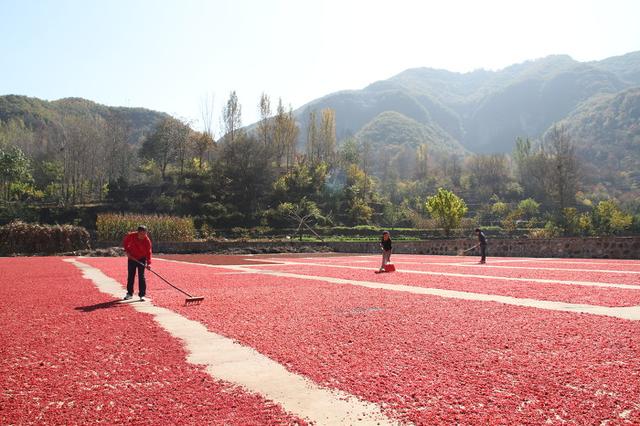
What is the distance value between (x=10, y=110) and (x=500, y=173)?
340 feet

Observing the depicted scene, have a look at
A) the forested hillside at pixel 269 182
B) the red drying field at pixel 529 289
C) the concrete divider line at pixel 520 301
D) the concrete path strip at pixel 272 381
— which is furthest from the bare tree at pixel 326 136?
the concrete path strip at pixel 272 381

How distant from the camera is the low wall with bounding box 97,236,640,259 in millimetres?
20750

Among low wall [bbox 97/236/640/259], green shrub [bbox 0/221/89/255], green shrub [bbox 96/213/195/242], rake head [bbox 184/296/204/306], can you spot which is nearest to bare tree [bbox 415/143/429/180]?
low wall [bbox 97/236/640/259]

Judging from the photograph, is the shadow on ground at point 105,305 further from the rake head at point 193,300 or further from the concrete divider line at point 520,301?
the concrete divider line at point 520,301

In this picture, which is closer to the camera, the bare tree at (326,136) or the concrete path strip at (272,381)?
the concrete path strip at (272,381)

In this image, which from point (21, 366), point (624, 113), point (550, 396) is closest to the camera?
point (550, 396)

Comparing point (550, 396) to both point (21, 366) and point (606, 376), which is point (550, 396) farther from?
point (21, 366)

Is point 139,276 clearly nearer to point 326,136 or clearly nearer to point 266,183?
point 266,183

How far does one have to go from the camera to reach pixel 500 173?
8025cm

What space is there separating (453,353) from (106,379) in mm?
3550

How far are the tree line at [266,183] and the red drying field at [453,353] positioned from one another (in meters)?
31.9

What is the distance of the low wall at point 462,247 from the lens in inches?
817

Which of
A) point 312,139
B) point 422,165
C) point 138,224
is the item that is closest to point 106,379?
point 138,224

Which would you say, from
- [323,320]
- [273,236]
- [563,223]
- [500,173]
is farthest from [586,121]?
[323,320]
